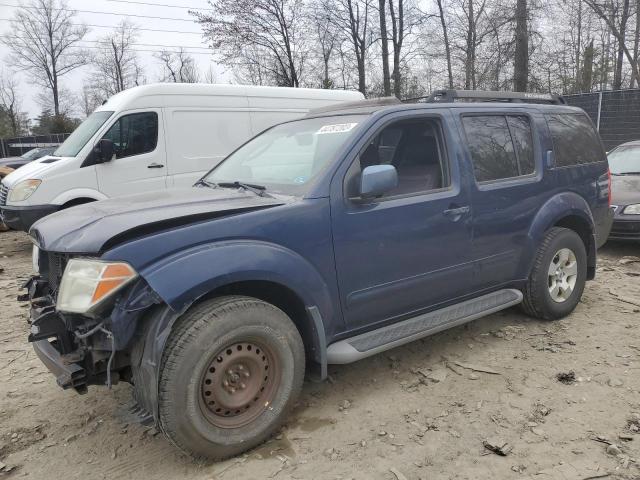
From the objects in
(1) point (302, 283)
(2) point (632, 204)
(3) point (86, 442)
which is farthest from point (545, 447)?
(2) point (632, 204)

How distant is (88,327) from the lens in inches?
105

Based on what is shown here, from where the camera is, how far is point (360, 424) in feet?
10.3

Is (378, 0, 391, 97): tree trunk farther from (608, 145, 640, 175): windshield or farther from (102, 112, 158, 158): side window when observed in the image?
(102, 112, 158, 158): side window

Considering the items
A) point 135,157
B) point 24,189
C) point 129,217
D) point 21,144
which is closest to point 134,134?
point 135,157

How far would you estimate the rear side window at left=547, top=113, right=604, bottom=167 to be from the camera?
457cm

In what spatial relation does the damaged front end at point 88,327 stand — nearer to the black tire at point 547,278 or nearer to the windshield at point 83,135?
the black tire at point 547,278

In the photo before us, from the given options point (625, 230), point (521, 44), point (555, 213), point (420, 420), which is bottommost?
point (420, 420)

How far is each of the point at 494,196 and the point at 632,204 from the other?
A: 4159 mm

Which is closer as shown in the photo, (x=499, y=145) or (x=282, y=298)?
(x=282, y=298)

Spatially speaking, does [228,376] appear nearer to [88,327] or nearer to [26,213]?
[88,327]

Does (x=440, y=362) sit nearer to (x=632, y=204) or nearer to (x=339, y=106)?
(x=339, y=106)

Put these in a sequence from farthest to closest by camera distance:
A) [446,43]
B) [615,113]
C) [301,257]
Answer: [446,43] < [615,113] < [301,257]

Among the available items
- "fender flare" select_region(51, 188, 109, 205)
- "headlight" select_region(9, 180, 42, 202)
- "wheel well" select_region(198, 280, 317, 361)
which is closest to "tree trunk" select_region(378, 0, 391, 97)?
"fender flare" select_region(51, 188, 109, 205)

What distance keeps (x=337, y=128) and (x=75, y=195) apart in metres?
5.52
